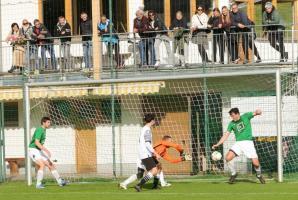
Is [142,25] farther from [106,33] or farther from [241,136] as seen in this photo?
[241,136]

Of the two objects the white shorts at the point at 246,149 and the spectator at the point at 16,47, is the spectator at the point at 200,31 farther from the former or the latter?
the spectator at the point at 16,47

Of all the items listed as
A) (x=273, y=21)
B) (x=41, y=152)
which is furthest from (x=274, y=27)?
(x=41, y=152)

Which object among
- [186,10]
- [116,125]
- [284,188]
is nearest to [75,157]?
[116,125]

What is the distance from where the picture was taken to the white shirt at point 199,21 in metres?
26.5

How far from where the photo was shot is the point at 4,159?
27719mm

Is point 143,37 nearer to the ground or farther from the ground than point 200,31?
nearer to the ground

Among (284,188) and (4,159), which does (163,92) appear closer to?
(4,159)

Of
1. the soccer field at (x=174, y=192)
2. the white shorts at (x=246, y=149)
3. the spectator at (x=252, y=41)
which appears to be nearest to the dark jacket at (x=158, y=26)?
the spectator at (x=252, y=41)

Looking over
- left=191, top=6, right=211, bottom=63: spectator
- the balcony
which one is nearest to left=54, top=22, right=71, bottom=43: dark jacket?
the balcony

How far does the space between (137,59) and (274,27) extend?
13.8 feet

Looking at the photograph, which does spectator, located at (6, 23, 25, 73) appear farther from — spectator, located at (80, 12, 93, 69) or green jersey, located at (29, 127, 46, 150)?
green jersey, located at (29, 127, 46, 150)

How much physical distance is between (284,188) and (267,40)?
667 cm

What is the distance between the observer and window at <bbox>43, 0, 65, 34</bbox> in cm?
3072

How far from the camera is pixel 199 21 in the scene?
87.2 ft
